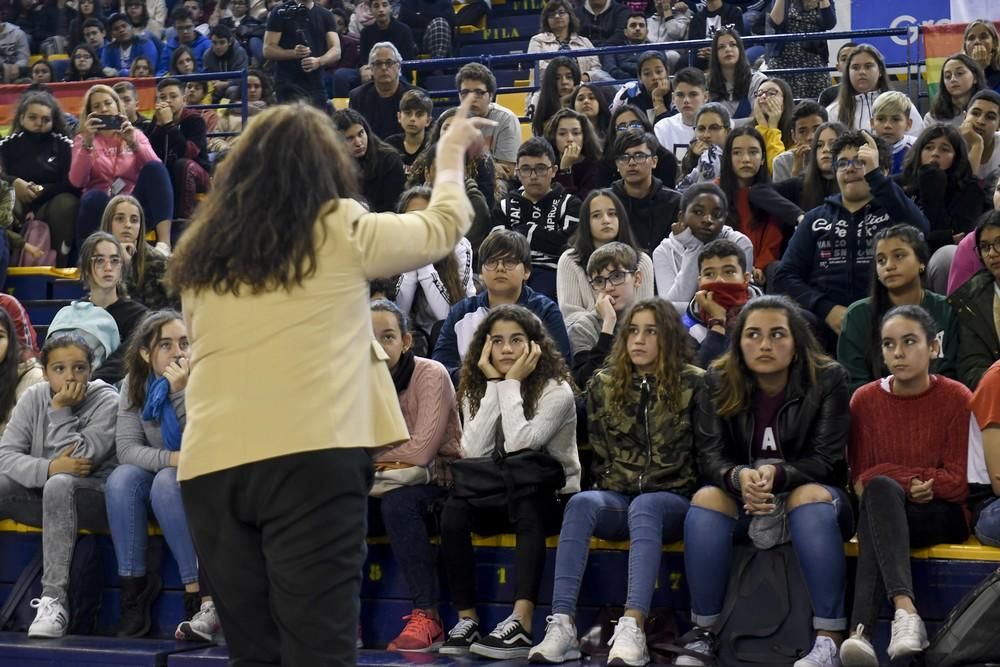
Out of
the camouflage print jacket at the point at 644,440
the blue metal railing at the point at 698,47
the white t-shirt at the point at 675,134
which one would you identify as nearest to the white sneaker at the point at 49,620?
the camouflage print jacket at the point at 644,440

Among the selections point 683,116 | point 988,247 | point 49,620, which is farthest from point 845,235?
point 49,620

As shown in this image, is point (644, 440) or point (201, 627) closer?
point (644, 440)

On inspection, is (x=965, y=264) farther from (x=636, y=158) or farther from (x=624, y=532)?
(x=636, y=158)

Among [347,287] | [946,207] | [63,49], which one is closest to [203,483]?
[347,287]

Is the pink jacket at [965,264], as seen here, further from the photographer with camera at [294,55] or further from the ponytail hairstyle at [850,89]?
the photographer with camera at [294,55]

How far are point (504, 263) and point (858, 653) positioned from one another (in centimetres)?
256

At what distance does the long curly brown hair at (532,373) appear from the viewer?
5859mm

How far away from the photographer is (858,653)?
191 inches

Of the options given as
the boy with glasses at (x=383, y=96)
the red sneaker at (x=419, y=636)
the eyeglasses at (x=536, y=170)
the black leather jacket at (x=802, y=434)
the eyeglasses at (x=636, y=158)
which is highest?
the boy with glasses at (x=383, y=96)

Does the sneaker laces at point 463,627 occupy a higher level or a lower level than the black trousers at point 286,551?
lower

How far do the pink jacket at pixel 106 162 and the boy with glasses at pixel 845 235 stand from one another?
15.4 ft

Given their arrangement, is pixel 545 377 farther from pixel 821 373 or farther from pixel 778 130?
pixel 778 130

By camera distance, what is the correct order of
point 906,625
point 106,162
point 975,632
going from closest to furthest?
point 975,632
point 906,625
point 106,162

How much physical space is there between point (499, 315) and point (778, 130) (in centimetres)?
361
